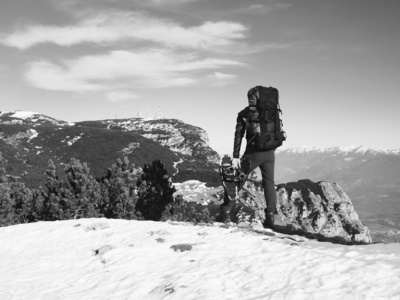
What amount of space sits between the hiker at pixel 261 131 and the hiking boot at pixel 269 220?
1.95 ft

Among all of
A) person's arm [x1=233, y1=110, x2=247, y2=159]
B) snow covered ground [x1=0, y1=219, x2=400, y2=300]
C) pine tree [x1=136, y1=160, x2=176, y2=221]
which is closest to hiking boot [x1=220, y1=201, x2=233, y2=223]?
snow covered ground [x1=0, y1=219, x2=400, y2=300]

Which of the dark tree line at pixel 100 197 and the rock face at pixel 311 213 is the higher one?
the dark tree line at pixel 100 197

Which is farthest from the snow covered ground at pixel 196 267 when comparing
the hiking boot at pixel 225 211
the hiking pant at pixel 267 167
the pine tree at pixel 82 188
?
the pine tree at pixel 82 188

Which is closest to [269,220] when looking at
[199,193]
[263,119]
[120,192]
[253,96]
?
[263,119]

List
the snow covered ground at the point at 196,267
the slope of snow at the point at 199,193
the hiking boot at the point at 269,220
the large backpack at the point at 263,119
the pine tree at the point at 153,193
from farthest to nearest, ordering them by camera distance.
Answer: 1. the slope of snow at the point at 199,193
2. the pine tree at the point at 153,193
3. the hiking boot at the point at 269,220
4. the large backpack at the point at 263,119
5. the snow covered ground at the point at 196,267

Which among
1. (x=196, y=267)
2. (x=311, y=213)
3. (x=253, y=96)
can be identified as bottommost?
(x=311, y=213)

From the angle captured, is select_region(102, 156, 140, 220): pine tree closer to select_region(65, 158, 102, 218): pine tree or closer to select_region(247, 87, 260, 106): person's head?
select_region(65, 158, 102, 218): pine tree

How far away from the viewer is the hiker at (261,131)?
1070 cm

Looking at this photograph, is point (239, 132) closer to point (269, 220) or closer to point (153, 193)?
point (269, 220)

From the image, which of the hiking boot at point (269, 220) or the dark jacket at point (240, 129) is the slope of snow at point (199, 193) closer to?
the hiking boot at point (269, 220)

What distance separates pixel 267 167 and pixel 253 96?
2.36 m

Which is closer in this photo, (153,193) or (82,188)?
(82,188)

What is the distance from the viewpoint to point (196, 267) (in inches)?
328

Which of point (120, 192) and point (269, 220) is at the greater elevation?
point (269, 220)
